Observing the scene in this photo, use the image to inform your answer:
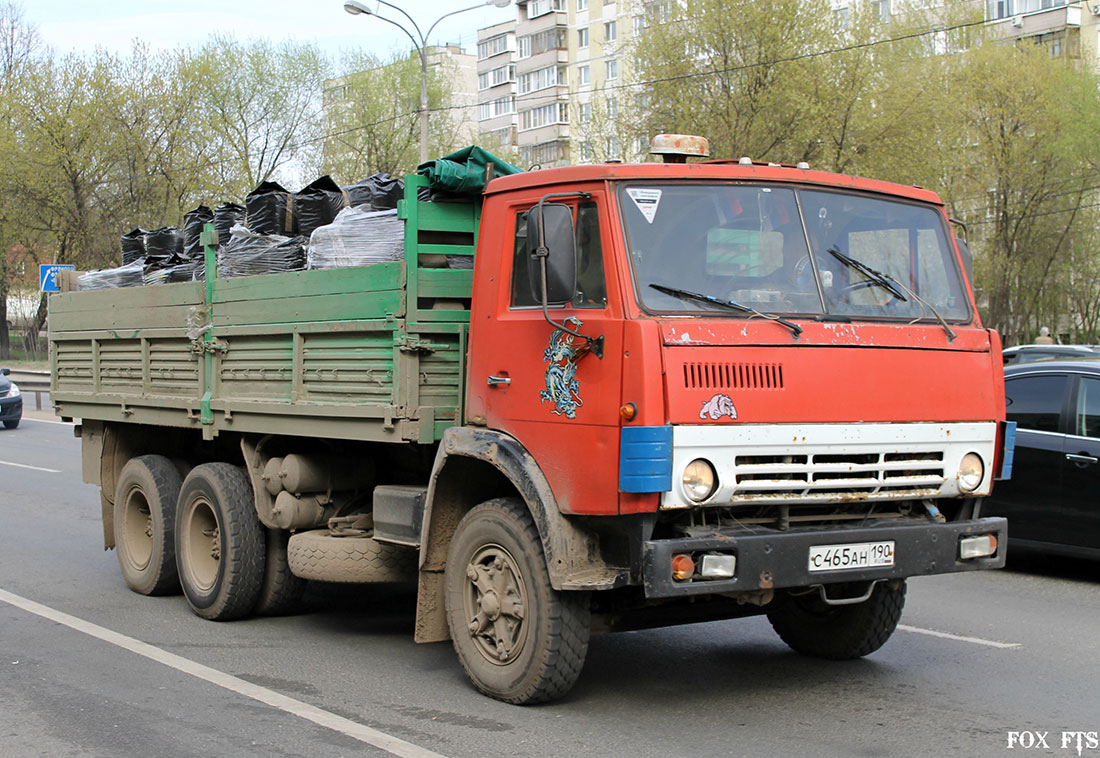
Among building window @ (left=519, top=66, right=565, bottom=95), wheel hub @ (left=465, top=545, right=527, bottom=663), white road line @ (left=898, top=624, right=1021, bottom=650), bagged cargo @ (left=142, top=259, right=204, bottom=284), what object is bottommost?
white road line @ (left=898, top=624, right=1021, bottom=650)

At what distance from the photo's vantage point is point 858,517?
5.57m

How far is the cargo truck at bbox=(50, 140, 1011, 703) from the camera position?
5.11 metres

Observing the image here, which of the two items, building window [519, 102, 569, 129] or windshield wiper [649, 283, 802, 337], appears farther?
building window [519, 102, 569, 129]

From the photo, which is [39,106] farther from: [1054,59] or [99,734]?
[99,734]

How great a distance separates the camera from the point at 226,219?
8.18m

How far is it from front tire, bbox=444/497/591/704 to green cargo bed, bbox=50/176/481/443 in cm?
73

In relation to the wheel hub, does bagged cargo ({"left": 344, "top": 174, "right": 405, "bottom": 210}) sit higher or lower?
higher

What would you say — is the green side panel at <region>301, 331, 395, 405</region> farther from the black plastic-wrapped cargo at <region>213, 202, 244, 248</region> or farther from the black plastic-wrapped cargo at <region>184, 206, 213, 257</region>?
the black plastic-wrapped cargo at <region>184, 206, 213, 257</region>

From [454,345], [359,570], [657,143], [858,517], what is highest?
[657,143]

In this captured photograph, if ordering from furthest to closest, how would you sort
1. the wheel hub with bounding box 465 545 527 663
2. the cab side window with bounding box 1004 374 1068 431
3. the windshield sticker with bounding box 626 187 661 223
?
the cab side window with bounding box 1004 374 1068 431 → the wheel hub with bounding box 465 545 527 663 → the windshield sticker with bounding box 626 187 661 223

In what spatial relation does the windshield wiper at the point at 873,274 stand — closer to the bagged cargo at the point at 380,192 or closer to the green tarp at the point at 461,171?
the green tarp at the point at 461,171

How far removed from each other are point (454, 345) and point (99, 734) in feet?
7.98

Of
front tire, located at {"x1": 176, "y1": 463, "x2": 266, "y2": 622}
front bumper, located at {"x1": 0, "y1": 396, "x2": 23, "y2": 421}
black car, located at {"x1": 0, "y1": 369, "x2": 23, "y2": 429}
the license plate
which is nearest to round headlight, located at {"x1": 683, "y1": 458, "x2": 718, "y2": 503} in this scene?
the license plate

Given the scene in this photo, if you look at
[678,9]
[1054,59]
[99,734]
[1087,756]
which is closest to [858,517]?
[1087,756]
